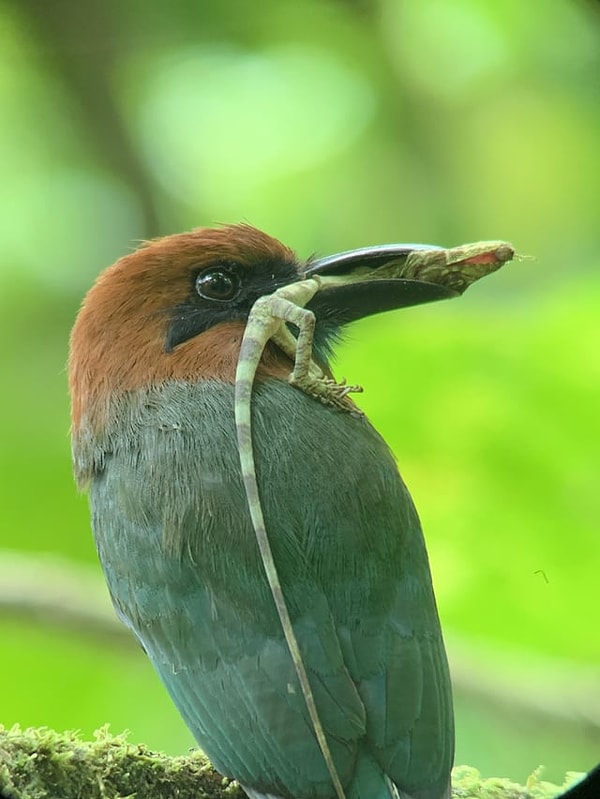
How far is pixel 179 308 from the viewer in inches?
67.6

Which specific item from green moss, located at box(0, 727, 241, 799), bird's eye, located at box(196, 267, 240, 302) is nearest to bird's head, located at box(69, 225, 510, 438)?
bird's eye, located at box(196, 267, 240, 302)

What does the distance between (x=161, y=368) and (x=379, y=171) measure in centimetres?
65

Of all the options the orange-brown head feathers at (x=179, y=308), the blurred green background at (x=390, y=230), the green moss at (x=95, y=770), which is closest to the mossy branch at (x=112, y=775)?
the green moss at (x=95, y=770)

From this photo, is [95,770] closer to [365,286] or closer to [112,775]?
[112,775]

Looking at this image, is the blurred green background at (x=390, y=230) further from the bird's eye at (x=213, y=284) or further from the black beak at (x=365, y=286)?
the bird's eye at (x=213, y=284)

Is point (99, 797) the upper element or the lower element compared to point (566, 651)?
lower

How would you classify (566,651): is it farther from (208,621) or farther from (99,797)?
(99,797)

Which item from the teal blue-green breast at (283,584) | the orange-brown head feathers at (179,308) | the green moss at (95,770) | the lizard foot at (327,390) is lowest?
the green moss at (95,770)

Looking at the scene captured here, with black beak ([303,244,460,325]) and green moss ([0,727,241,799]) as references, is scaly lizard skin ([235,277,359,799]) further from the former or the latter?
green moss ([0,727,241,799])

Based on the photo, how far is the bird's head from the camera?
1692 mm

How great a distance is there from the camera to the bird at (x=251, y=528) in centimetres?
140

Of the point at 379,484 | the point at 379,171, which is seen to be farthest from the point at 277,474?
the point at 379,171

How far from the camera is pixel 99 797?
150 centimetres

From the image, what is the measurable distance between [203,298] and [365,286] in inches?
11.1
